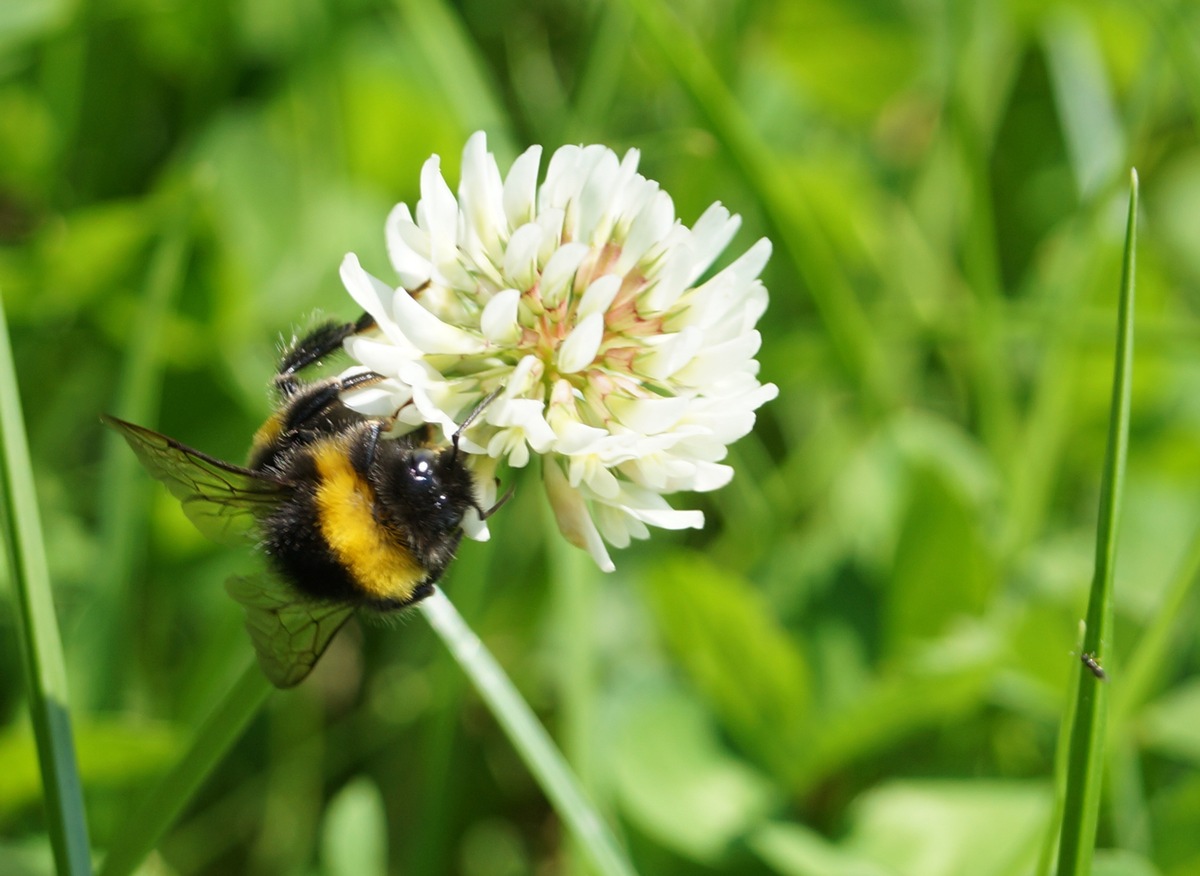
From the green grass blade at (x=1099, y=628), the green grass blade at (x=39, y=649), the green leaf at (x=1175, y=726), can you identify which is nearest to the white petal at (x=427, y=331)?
the green grass blade at (x=39, y=649)

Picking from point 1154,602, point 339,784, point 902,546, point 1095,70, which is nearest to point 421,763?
point 339,784

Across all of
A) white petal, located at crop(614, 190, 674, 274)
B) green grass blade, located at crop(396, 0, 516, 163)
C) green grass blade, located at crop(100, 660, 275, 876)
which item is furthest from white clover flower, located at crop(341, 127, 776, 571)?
green grass blade, located at crop(396, 0, 516, 163)

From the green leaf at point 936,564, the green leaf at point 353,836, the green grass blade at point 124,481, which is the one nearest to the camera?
the green leaf at point 353,836

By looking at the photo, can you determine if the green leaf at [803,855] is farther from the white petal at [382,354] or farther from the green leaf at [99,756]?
the white petal at [382,354]

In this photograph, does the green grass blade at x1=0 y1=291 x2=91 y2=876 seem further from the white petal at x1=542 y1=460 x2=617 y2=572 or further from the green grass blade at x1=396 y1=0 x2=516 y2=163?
the green grass blade at x1=396 y1=0 x2=516 y2=163

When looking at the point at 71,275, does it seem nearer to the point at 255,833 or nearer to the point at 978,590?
the point at 255,833

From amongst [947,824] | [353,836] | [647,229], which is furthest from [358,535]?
[947,824]

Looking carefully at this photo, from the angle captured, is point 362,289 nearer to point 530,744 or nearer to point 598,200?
point 598,200
